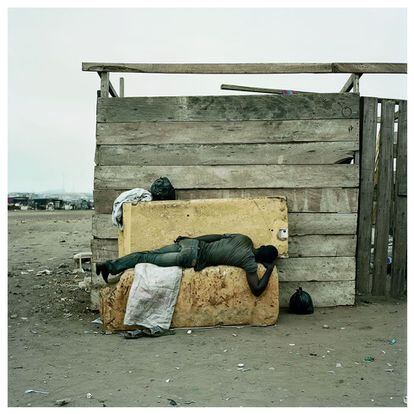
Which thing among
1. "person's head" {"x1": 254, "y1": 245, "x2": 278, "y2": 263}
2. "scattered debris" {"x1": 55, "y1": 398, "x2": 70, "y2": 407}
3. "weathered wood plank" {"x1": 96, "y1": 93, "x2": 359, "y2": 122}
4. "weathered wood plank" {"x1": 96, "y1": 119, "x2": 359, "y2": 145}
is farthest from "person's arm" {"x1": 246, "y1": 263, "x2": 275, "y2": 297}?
"scattered debris" {"x1": 55, "y1": 398, "x2": 70, "y2": 407}

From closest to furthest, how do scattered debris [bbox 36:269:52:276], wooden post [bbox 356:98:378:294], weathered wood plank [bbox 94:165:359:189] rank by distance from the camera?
1. weathered wood plank [bbox 94:165:359:189]
2. wooden post [bbox 356:98:378:294]
3. scattered debris [bbox 36:269:52:276]

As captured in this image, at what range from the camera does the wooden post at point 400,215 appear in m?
6.42

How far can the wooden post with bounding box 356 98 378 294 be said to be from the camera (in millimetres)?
6277

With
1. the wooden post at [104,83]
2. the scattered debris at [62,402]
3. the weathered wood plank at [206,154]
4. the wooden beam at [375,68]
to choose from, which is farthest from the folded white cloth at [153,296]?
the wooden beam at [375,68]

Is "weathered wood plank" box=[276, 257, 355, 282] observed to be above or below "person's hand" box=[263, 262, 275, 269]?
below

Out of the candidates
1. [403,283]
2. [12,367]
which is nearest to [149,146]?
[12,367]

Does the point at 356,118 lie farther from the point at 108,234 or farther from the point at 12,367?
the point at 12,367

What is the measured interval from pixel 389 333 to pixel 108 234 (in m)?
3.36

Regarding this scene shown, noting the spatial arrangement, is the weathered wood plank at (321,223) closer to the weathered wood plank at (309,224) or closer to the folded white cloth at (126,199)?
the weathered wood plank at (309,224)

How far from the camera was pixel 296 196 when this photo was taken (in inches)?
238

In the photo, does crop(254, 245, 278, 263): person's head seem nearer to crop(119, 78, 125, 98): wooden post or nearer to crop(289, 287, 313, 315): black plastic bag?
crop(289, 287, 313, 315): black plastic bag

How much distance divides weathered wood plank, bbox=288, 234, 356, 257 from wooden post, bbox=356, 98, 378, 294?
0.95 ft

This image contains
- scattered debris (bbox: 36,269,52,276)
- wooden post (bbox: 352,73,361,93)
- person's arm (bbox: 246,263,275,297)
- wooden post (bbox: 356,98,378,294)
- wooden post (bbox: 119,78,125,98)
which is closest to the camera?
person's arm (bbox: 246,263,275,297)

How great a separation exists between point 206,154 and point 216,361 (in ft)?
8.88
